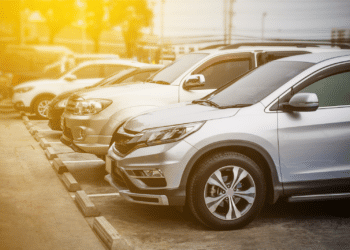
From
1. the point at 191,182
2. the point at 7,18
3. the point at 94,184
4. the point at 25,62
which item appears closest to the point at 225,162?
the point at 191,182

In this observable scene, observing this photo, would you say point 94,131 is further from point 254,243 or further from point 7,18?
point 7,18

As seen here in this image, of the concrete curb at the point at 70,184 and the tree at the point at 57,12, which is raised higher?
the tree at the point at 57,12

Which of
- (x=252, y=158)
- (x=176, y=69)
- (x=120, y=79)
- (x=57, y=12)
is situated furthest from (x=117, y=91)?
(x=57, y=12)

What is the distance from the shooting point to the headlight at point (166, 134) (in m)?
5.22

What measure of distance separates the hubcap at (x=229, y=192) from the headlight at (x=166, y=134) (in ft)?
1.54

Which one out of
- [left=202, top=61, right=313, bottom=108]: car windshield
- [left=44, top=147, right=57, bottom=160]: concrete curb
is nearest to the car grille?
[left=202, top=61, right=313, bottom=108]: car windshield

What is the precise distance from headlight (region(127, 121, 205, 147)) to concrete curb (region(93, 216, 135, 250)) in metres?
0.83

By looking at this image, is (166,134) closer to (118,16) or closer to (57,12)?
(57,12)

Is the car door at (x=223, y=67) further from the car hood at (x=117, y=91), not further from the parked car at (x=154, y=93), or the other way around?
the car hood at (x=117, y=91)

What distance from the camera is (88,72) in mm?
14984

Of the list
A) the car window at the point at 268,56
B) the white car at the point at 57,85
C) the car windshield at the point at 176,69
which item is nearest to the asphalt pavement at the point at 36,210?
the car windshield at the point at 176,69

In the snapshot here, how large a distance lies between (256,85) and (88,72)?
965 centimetres

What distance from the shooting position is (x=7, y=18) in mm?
38969

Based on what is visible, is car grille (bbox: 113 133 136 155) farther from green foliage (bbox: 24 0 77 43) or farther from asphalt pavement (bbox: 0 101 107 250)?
green foliage (bbox: 24 0 77 43)
